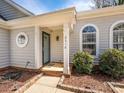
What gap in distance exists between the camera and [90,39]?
320 inches

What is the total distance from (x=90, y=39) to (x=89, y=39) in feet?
0.23

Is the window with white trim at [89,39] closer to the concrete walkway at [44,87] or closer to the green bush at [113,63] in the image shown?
the green bush at [113,63]

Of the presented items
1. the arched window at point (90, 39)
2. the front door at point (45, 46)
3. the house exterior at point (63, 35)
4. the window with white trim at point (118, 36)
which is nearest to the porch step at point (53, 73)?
the house exterior at point (63, 35)

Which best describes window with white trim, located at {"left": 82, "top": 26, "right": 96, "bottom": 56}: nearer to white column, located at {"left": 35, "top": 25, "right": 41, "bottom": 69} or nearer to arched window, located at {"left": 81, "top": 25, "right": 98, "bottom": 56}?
arched window, located at {"left": 81, "top": 25, "right": 98, "bottom": 56}

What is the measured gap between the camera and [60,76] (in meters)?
6.30

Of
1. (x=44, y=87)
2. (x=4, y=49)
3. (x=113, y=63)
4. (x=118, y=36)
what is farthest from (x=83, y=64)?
(x=4, y=49)

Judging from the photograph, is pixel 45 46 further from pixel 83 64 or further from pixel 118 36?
pixel 118 36

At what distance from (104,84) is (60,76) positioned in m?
2.33

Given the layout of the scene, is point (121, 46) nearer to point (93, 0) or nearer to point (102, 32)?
point (102, 32)

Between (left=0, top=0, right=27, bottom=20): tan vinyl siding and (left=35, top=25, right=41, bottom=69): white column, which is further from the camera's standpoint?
(left=0, top=0, right=27, bottom=20): tan vinyl siding

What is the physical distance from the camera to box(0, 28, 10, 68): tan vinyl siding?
7.13 m

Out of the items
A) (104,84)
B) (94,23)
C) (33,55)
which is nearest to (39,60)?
(33,55)

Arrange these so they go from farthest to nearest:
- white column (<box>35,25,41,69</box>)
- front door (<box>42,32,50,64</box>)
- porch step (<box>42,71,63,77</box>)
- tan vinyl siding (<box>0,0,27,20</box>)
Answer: tan vinyl siding (<box>0,0,27,20</box>) → front door (<box>42,32,50,64</box>) → white column (<box>35,25,41,69</box>) → porch step (<box>42,71,63,77</box>)

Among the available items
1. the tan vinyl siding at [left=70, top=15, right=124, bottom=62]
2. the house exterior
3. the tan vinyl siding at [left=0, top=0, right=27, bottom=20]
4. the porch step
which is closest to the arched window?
the house exterior
